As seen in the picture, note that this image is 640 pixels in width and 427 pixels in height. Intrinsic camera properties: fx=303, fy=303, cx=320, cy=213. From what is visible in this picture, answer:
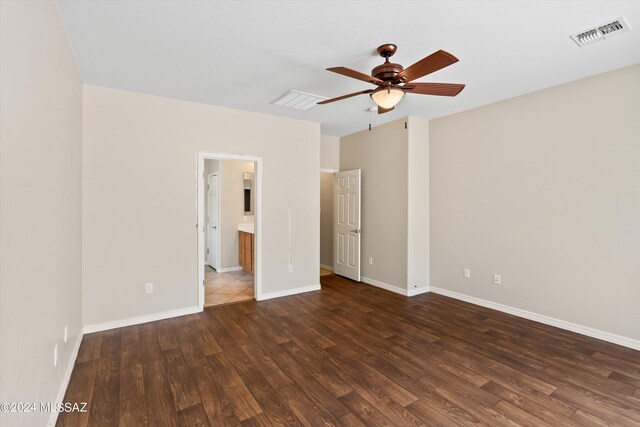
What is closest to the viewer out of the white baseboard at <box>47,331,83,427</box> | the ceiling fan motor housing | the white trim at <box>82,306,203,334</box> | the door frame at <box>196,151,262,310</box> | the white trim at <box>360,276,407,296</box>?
the white baseboard at <box>47,331,83,427</box>

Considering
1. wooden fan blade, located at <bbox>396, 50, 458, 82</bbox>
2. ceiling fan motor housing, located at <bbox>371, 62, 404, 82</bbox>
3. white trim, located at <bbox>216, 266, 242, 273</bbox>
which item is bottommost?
white trim, located at <bbox>216, 266, 242, 273</bbox>

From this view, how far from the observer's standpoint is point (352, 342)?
3162 mm

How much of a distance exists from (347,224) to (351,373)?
11.4ft

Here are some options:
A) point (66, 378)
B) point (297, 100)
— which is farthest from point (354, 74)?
point (66, 378)

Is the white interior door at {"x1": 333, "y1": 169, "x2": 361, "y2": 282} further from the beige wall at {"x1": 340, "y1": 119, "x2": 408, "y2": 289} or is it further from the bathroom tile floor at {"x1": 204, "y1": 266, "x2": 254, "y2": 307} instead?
the bathroom tile floor at {"x1": 204, "y1": 266, "x2": 254, "y2": 307}

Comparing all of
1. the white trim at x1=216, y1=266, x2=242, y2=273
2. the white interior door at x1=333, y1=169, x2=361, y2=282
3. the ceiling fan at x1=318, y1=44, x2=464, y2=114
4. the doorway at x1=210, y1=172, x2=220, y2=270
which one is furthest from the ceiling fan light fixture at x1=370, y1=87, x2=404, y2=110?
the white trim at x1=216, y1=266, x2=242, y2=273

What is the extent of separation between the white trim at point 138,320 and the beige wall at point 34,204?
869 millimetres

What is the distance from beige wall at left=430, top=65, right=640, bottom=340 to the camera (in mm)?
3090

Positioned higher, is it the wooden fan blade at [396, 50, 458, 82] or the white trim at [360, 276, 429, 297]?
the wooden fan blade at [396, 50, 458, 82]

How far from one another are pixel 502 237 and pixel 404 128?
2.14m

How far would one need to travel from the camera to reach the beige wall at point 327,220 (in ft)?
21.8

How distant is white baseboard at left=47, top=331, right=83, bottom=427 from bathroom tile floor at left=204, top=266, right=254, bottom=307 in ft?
5.09

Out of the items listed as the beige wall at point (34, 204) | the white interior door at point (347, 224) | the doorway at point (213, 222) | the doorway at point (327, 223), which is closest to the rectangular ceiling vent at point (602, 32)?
the white interior door at point (347, 224)

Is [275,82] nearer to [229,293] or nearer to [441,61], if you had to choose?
[441,61]
